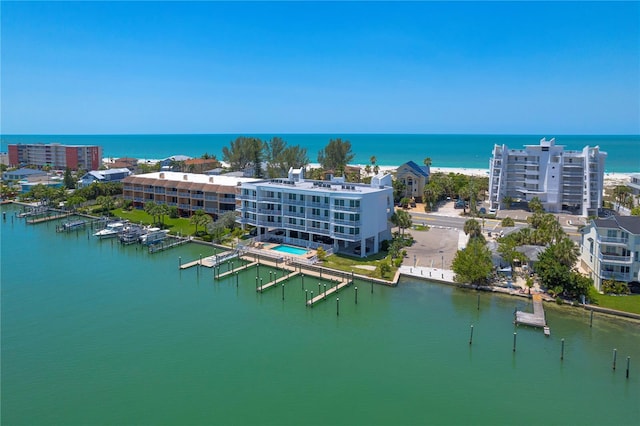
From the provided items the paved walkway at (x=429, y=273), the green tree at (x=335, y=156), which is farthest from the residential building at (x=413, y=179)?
the paved walkway at (x=429, y=273)

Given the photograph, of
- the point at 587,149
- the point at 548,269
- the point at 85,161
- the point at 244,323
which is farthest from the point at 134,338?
the point at 85,161

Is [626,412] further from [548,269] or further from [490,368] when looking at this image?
[548,269]

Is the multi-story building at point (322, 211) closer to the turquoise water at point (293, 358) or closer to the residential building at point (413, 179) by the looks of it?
the turquoise water at point (293, 358)

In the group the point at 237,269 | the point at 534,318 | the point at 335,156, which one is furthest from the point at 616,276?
the point at 335,156

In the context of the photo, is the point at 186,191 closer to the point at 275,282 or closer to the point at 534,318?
the point at 275,282

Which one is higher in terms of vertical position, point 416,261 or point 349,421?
point 416,261

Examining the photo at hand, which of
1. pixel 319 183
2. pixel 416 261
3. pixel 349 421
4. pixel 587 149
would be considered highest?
pixel 587 149
